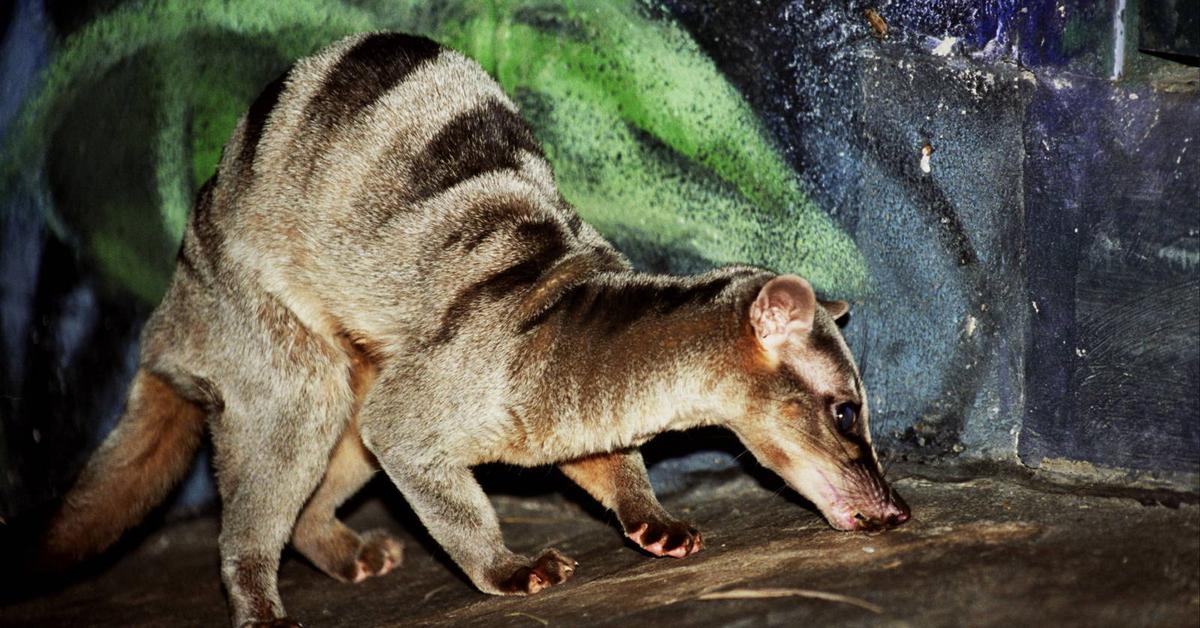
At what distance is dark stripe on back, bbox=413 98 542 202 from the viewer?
4.92 metres

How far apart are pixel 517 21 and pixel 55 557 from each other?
2.88 meters

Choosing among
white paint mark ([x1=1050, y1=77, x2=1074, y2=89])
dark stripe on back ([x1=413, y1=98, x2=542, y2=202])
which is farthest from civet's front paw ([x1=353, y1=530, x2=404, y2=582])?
white paint mark ([x1=1050, y1=77, x2=1074, y2=89])

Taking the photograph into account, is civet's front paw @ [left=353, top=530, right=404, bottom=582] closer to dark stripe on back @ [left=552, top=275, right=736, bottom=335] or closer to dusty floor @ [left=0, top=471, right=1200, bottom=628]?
dusty floor @ [left=0, top=471, right=1200, bottom=628]

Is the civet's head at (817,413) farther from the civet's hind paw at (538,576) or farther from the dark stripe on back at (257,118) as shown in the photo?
the dark stripe on back at (257,118)

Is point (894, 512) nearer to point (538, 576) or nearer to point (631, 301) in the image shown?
point (631, 301)

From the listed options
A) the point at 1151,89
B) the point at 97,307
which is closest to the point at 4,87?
the point at 97,307

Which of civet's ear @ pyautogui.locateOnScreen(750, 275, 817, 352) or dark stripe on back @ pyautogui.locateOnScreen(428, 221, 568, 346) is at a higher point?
dark stripe on back @ pyautogui.locateOnScreen(428, 221, 568, 346)

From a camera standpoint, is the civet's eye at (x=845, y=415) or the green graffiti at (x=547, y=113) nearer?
the civet's eye at (x=845, y=415)

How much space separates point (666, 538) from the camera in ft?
15.9

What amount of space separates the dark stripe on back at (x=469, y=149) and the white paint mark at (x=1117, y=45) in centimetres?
223

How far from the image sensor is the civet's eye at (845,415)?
4488 millimetres

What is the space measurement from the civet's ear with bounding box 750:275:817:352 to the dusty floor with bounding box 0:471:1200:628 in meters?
Answer: 0.75

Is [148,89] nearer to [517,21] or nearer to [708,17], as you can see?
[517,21]

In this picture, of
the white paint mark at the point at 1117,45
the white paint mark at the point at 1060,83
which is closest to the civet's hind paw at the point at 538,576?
the white paint mark at the point at 1060,83
